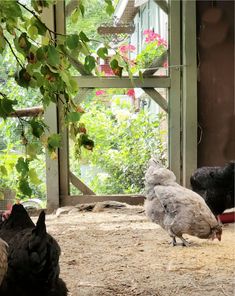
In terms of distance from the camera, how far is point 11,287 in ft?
7.54

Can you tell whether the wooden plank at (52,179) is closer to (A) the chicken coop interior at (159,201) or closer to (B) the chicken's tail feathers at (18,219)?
(A) the chicken coop interior at (159,201)

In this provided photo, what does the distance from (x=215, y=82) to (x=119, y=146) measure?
1305 millimetres

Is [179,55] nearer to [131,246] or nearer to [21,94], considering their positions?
[21,94]

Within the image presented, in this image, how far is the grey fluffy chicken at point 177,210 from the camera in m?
3.66

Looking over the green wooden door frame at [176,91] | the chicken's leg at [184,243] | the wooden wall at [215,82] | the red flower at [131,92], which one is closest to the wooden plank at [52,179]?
the green wooden door frame at [176,91]

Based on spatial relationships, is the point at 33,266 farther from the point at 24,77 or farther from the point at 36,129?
the point at 24,77

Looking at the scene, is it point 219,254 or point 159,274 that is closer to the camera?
point 159,274

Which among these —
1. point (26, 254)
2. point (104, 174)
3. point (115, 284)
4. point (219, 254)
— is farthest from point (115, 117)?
point (26, 254)

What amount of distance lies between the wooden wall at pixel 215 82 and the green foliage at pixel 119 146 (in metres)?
0.56

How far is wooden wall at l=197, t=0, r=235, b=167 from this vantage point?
5352mm

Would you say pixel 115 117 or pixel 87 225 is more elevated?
pixel 115 117

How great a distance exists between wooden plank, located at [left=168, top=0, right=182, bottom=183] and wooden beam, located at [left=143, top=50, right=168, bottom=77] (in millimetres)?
72

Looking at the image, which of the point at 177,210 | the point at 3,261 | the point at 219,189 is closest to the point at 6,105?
the point at 3,261

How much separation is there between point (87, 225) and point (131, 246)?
823mm
